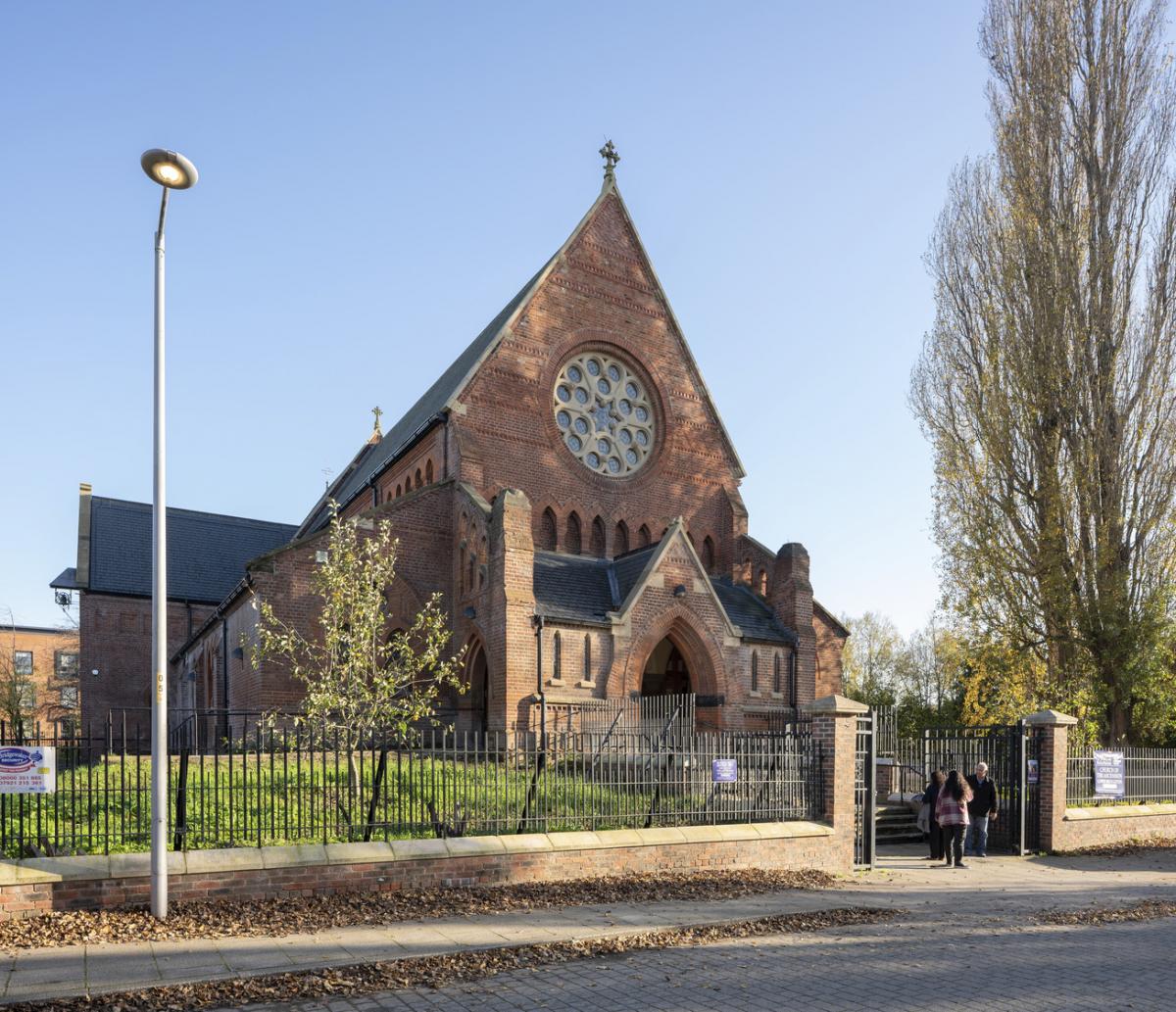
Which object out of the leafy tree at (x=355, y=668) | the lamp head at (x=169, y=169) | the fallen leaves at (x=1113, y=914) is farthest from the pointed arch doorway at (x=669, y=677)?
the lamp head at (x=169, y=169)

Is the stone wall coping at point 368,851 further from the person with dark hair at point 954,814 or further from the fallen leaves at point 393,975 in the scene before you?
the person with dark hair at point 954,814

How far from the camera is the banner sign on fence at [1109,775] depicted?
61.5 ft

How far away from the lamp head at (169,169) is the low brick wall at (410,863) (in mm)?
6459

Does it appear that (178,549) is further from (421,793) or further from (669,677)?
(421,793)

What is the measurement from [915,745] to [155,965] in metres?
15.3

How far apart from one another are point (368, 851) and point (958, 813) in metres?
9.57

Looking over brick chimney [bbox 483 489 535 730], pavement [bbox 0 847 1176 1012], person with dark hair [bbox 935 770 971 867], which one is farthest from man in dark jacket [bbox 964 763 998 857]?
brick chimney [bbox 483 489 535 730]

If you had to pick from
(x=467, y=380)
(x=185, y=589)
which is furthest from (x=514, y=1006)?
(x=185, y=589)

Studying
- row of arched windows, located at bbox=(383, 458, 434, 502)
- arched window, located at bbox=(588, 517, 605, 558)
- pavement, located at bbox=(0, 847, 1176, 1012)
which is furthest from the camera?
row of arched windows, located at bbox=(383, 458, 434, 502)

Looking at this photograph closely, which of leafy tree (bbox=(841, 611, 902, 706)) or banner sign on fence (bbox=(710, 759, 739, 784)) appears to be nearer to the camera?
banner sign on fence (bbox=(710, 759, 739, 784))

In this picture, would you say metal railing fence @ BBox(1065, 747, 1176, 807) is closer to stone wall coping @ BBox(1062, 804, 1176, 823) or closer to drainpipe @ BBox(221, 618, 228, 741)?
stone wall coping @ BBox(1062, 804, 1176, 823)

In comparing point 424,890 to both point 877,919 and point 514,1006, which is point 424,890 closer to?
point 514,1006

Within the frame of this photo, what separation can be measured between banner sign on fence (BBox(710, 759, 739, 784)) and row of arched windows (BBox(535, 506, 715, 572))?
11.5 meters

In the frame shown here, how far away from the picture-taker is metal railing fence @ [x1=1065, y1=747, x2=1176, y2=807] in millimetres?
18406
